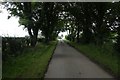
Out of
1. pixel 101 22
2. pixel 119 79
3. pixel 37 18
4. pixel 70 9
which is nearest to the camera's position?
pixel 119 79

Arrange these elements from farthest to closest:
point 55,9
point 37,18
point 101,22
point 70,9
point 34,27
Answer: point 55,9 < point 70,9 < point 37,18 < point 34,27 < point 101,22

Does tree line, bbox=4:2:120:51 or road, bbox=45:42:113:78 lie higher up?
tree line, bbox=4:2:120:51

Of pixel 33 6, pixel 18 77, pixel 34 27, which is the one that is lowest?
pixel 18 77

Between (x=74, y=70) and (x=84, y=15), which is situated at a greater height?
(x=84, y=15)

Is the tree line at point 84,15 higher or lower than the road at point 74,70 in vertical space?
higher

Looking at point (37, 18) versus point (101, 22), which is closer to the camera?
point (101, 22)

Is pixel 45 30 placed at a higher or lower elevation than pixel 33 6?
lower

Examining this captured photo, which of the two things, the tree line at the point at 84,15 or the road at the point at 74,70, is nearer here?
the road at the point at 74,70

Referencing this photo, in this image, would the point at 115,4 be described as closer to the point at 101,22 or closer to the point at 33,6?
the point at 101,22

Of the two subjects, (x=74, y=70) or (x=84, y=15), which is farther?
(x=84, y=15)

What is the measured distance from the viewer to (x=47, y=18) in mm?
50281

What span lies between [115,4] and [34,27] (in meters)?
12.4

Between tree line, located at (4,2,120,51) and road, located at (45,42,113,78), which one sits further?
tree line, located at (4,2,120,51)

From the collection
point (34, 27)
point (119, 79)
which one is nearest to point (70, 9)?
point (34, 27)
